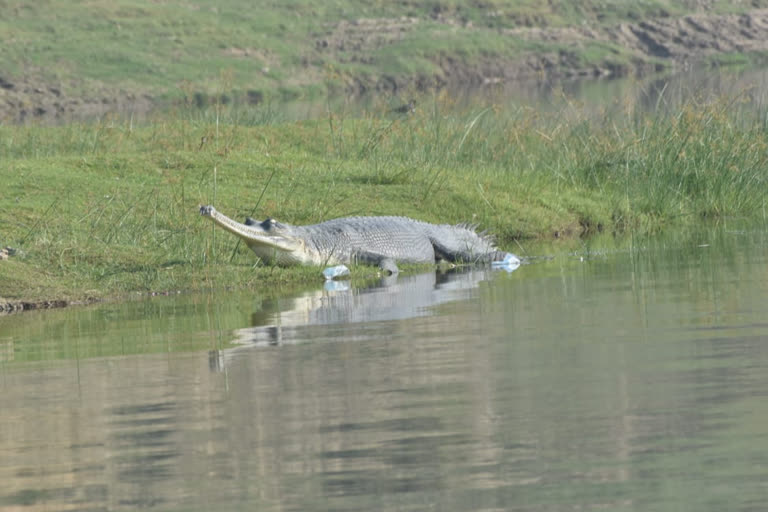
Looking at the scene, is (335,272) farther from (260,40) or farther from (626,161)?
(260,40)

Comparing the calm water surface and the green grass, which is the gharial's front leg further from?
the green grass

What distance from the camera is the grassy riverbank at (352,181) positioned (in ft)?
46.4

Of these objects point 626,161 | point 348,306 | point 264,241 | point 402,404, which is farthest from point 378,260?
point 402,404

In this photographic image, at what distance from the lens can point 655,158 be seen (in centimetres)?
1842

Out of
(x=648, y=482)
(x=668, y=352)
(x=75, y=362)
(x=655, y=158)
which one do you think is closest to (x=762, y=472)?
(x=648, y=482)

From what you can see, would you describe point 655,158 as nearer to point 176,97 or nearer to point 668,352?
point 668,352

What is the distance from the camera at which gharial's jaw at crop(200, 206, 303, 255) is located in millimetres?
13594

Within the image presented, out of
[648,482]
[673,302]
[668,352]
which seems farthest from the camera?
[673,302]

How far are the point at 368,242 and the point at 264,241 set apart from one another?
4.49 feet

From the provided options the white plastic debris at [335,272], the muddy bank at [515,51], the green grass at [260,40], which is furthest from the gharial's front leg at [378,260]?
the green grass at [260,40]

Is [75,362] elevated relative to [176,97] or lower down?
lower down

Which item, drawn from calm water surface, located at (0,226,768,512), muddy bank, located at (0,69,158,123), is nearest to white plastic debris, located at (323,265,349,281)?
calm water surface, located at (0,226,768,512)

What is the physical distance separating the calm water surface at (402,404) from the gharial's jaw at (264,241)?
1.97 meters

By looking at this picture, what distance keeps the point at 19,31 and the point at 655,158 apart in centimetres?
5237
